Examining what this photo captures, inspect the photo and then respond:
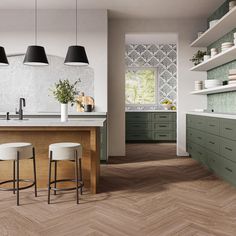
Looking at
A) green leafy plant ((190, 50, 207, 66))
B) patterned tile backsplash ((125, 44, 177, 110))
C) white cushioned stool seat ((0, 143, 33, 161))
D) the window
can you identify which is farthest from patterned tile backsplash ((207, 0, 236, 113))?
white cushioned stool seat ((0, 143, 33, 161))

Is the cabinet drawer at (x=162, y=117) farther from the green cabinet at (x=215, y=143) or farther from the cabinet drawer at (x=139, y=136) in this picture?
the green cabinet at (x=215, y=143)

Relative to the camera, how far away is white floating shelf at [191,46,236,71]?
4.19m

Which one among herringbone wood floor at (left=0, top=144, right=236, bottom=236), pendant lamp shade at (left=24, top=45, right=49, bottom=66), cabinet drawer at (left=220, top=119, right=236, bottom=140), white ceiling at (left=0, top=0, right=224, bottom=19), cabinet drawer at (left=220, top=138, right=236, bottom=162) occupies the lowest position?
herringbone wood floor at (left=0, top=144, right=236, bottom=236)

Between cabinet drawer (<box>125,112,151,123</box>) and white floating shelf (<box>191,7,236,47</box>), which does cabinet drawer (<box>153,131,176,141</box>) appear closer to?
cabinet drawer (<box>125,112,151,123</box>)

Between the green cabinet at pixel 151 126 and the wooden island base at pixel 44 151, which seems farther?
the green cabinet at pixel 151 126

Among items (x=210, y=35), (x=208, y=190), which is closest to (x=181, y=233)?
(x=208, y=190)

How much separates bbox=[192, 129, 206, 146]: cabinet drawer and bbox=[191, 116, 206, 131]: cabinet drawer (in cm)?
8

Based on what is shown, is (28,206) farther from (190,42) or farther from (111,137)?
(190,42)

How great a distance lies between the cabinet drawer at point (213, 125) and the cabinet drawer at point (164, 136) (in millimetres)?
3679

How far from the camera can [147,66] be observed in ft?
29.3

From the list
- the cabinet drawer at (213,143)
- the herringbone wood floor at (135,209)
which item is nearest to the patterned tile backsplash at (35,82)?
the herringbone wood floor at (135,209)

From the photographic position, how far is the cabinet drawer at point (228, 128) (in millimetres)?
3671

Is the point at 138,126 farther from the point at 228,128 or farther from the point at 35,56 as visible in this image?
the point at 35,56

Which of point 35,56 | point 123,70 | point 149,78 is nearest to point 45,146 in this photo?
point 35,56
